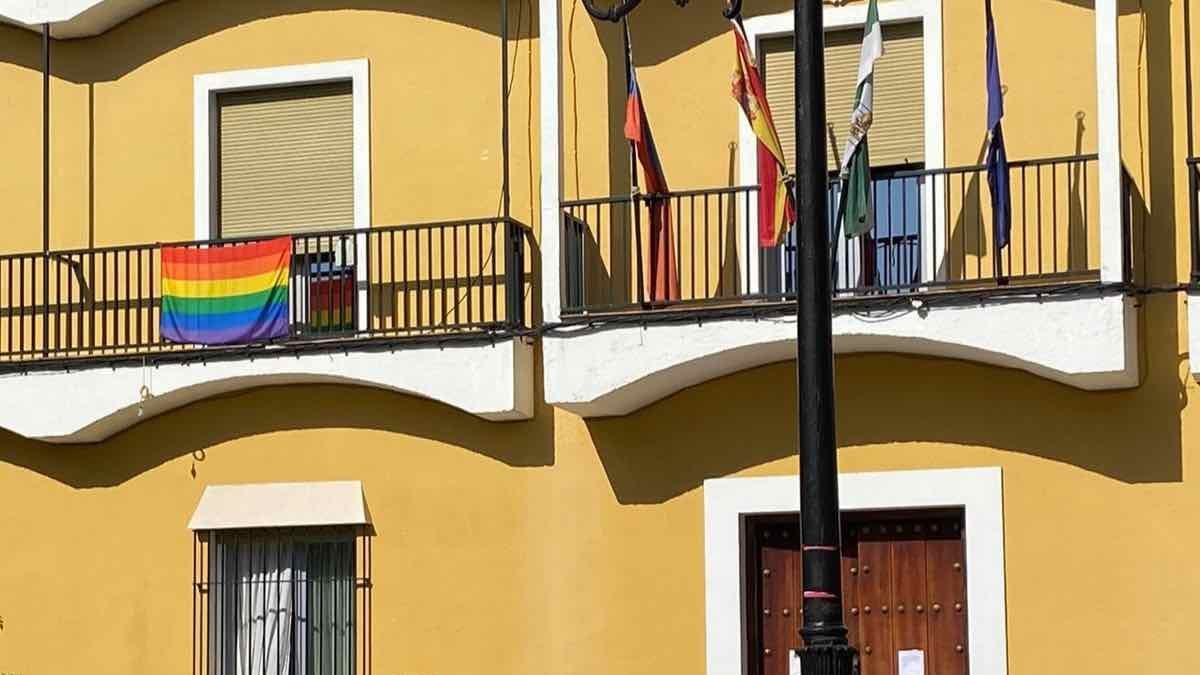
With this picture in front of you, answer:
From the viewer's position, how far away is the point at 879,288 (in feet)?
54.7

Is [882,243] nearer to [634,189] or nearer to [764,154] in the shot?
[764,154]

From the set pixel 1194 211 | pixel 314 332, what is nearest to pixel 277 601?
pixel 314 332

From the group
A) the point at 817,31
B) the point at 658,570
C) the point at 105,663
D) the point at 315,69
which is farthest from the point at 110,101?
the point at 817,31

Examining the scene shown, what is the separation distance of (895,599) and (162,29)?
7.40 meters

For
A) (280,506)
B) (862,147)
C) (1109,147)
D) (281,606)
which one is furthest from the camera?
(281,606)

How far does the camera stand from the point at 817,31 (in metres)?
11.5

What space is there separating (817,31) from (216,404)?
885 centimetres

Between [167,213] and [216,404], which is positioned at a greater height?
[167,213]

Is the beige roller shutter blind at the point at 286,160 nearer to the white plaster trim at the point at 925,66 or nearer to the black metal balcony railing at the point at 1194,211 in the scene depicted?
the white plaster trim at the point at 925,66

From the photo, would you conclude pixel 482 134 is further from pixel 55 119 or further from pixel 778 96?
pixel 55 119

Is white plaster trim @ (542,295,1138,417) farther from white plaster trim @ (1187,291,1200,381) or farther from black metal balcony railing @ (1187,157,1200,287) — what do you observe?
black metal balcony railing @ (1187,157,1200,287)

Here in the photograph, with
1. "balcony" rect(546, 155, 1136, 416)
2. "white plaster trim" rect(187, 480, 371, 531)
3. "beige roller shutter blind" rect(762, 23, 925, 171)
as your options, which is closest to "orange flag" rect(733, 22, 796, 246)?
"balcony" rect(546, 155, 1136, 416)

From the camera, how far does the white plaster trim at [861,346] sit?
1614 cm

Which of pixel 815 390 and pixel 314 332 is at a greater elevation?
pixel 314 332
